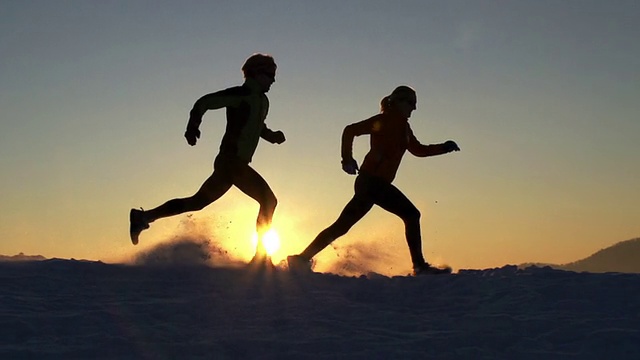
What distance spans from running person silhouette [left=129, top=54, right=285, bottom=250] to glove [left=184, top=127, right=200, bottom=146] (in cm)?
24

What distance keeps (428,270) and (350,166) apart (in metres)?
1.41

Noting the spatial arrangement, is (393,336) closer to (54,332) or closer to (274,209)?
(54,332)

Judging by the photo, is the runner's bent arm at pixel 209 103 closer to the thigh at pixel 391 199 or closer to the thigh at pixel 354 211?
the thigh at pixel 354 211

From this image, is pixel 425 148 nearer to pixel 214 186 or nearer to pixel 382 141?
pixel 382 141

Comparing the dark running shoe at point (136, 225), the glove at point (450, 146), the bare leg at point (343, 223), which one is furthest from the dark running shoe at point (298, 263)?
the glove at point (450, 146)

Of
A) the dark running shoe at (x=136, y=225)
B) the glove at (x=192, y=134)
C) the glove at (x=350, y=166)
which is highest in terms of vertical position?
A: the glove at (x=192, y=134)

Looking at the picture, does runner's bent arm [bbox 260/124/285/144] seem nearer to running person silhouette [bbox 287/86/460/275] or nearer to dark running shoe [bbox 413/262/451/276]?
running person silhouette [bbox 287/86/460/275]

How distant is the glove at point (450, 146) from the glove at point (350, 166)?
136cm

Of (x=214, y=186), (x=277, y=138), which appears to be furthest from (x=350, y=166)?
(x=214, y=186)

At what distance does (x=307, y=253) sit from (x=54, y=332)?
12.0 ft

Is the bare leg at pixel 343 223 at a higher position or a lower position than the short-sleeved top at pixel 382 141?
lower

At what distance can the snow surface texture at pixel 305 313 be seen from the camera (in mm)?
5172

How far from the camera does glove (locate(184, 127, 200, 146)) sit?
319 inches

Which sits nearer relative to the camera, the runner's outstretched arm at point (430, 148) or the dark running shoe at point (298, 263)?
the dark running shoe at point (298, 263)
